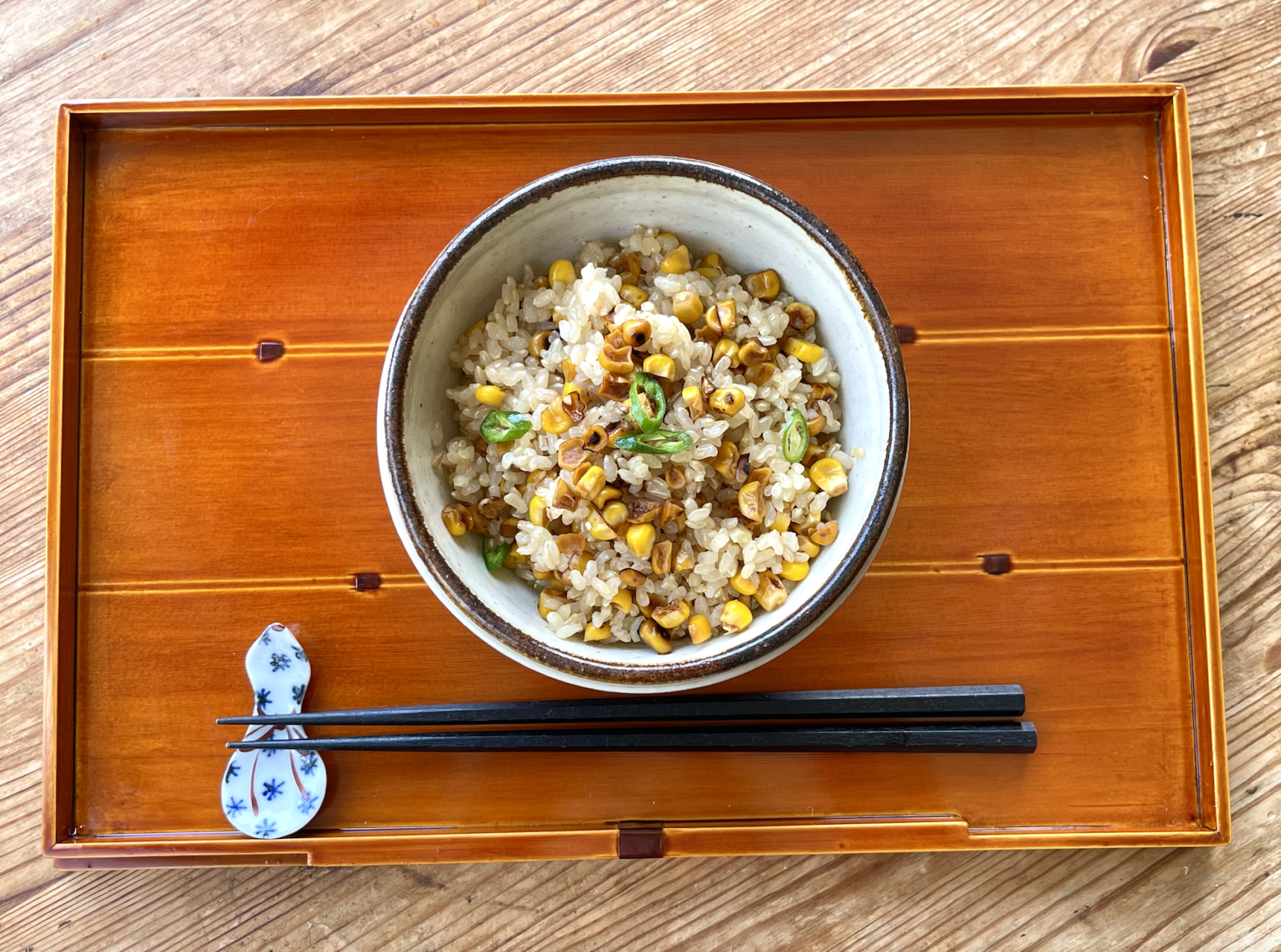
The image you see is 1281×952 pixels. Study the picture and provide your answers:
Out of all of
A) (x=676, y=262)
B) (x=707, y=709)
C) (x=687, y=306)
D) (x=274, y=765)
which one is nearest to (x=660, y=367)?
(x=687, y=306)

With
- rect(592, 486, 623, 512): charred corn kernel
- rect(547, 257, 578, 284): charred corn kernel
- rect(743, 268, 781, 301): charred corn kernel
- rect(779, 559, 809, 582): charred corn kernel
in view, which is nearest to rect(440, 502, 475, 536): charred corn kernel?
rect(592, 486, 623, 512): charred corn kernel

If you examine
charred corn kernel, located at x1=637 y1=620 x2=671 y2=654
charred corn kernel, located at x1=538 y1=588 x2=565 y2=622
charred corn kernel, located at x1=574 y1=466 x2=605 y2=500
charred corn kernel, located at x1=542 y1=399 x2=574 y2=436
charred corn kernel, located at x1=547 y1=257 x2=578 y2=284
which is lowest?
charred corn kernel, located at x1=637 y1=620 x2=671 y2=654

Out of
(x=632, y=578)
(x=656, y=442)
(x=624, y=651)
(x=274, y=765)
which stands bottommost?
(x=274, y=765)

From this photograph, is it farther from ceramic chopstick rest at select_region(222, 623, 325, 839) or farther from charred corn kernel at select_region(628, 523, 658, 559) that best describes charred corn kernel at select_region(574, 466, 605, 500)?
ceramic chopstick rest at select_region(222, 623, 325, 839)

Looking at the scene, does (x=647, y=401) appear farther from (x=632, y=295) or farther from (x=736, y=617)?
(x=736, y=617)

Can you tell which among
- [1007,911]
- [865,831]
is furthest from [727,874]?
[1007,911]

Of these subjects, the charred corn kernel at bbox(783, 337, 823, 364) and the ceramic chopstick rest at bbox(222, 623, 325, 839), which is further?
the ceramic chopstick rest at bbox(222, 623, 325, 839)

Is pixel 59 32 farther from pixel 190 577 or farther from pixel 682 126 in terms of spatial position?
pixel 682 126
